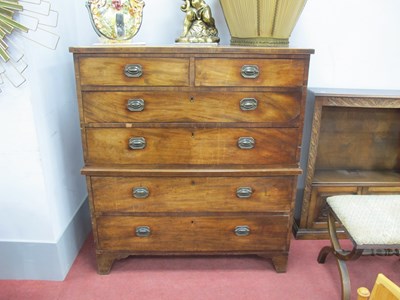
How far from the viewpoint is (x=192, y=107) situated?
4.84 ft

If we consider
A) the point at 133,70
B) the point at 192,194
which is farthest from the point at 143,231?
the point at 133,70

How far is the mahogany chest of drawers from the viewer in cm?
142

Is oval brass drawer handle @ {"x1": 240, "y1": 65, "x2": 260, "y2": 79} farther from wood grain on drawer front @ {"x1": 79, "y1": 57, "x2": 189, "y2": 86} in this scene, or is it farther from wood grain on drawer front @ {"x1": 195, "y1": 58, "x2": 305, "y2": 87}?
wood grain on drawer front @ {"x1": 79, "y1": 57, "x2": 189, "y2": 86}

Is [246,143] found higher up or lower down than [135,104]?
lower down

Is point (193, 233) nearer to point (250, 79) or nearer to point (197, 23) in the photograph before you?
point (250, 79)

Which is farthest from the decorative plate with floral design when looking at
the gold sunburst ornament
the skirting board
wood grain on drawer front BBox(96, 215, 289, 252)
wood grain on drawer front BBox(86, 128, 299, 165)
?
the skirting board

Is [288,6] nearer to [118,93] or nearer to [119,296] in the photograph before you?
[118,93]

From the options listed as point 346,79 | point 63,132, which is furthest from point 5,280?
point 346,79

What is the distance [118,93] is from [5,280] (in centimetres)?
119

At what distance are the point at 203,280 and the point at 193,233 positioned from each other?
0.89 feet

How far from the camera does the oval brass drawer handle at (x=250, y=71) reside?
56.0 inches

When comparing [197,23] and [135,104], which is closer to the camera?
[135,104]

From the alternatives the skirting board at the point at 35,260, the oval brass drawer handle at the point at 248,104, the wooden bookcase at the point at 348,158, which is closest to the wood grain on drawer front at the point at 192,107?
the oval brass drawer handle at the point at 248,104

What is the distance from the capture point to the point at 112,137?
1.52m
